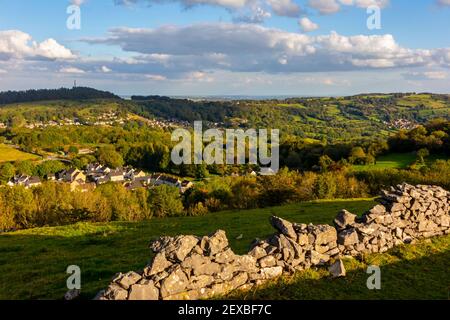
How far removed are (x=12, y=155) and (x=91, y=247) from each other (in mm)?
144517

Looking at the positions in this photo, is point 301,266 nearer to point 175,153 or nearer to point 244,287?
point 244,287

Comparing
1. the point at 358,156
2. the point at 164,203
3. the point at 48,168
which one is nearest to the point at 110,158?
the point at 48,168

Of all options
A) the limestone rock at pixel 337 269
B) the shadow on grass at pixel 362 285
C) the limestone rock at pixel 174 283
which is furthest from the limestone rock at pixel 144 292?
the limestone rock at pixel 337 269

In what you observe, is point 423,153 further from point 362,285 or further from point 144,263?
point 144,263

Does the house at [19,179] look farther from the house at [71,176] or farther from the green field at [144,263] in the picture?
the green field at [144,263]

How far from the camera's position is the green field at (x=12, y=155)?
454ft

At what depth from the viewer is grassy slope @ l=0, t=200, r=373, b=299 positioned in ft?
45.6

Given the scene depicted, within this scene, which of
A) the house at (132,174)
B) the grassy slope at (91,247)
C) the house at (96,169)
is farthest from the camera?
the house at (96,169)

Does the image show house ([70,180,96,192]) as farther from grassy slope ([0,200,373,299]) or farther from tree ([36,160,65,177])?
grassy slope ([0,200,373,299])

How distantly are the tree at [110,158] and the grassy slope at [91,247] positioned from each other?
122593mm

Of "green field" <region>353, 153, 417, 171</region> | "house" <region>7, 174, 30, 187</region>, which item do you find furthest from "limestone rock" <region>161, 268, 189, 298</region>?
"house" <region>7, 174, 30, 187</region>

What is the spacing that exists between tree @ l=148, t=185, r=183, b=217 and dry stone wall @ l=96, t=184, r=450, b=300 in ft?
118

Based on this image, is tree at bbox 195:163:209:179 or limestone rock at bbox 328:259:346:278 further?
tree at bbox 195:163:209:179

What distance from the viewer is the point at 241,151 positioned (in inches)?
4862
